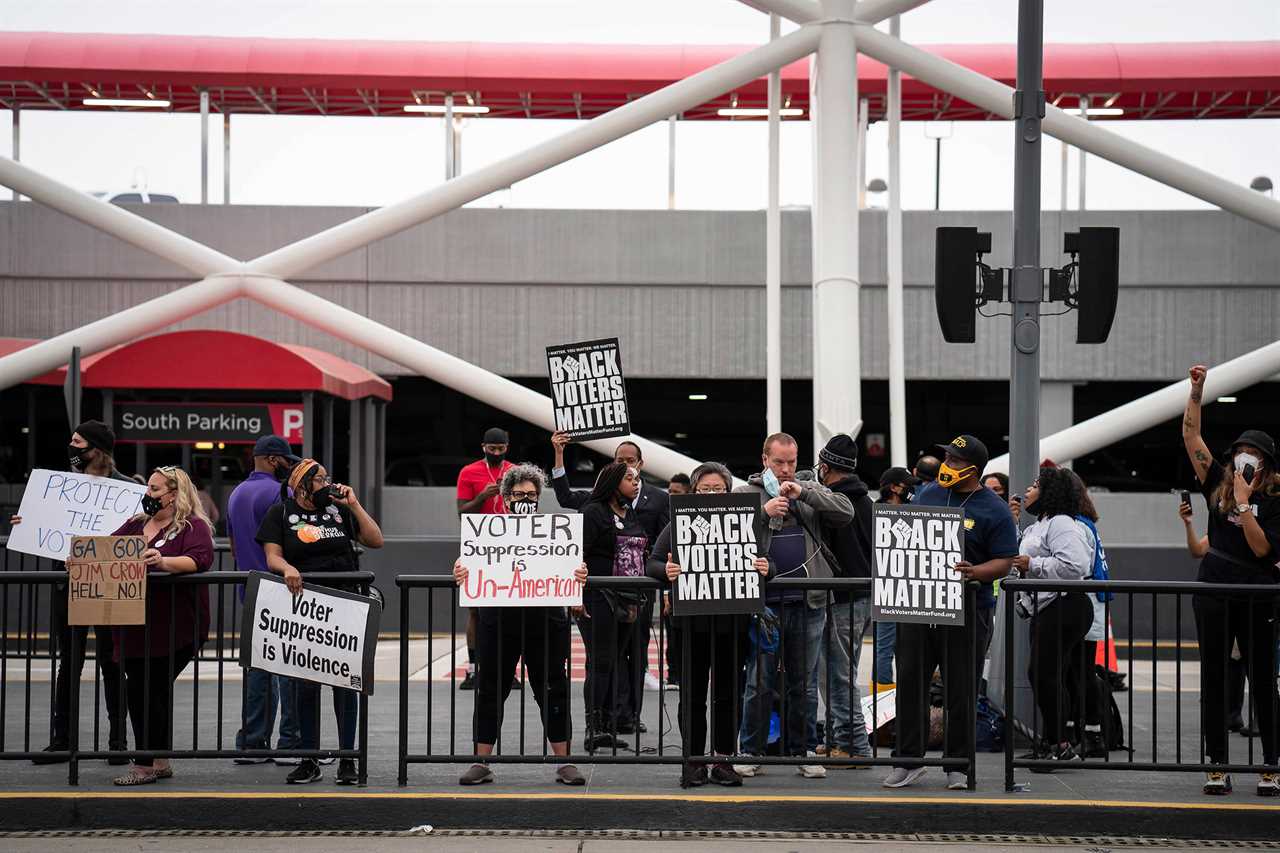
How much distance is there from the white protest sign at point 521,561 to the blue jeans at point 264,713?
1.35 m

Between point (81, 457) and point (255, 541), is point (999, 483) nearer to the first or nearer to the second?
point (255, 541)

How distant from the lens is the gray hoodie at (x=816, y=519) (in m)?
7.93

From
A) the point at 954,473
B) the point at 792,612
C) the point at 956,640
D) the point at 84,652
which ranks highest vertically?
the point at 954,473

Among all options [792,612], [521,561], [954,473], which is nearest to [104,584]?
[521,561]

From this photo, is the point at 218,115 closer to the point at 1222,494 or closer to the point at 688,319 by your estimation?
the point at 688,319

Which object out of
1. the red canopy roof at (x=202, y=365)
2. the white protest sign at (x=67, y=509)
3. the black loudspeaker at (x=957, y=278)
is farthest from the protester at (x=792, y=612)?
the red canopy roof at (x=202, y=365)

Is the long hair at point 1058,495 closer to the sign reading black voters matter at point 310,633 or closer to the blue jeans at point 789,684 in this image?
the blue jeans at point 789,684

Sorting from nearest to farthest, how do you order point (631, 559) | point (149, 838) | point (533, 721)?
point (149, 838), point (631, 559), point (533, 721)

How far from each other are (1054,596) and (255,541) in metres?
4.67

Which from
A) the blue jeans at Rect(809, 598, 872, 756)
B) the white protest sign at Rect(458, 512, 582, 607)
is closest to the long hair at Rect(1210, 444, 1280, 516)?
the blue jeans at Rect(809, 598, 872, 756)

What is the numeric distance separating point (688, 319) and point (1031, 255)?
48.6 ft

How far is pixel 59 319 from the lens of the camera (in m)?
23.8

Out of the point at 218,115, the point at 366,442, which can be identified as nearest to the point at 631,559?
the point at 366,442

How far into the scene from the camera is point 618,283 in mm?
24000
